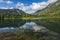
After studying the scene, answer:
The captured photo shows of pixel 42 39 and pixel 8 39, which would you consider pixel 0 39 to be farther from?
pixel 42 39

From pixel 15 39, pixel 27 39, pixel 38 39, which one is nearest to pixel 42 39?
pixel 38 39

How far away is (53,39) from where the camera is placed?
29922mm

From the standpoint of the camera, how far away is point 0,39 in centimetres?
3055

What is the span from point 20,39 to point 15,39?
99 centimetres

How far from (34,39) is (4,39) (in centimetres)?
602

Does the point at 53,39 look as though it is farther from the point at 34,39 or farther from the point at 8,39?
the point at 8,39

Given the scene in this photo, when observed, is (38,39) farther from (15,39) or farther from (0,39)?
(0,39)

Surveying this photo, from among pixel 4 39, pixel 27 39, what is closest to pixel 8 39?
pixel 4 39

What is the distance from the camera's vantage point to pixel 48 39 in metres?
29.8

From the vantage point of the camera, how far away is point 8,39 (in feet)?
101

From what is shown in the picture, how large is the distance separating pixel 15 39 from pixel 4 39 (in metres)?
2.18

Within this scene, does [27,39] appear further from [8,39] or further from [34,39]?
[8,39]

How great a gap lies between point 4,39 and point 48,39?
28.4 ft

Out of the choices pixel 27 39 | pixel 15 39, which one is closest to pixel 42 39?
pixel 27 39
